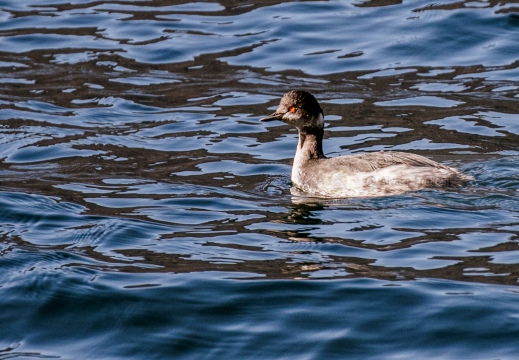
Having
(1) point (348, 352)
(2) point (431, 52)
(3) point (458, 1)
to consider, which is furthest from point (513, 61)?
(1) point (348, 352)

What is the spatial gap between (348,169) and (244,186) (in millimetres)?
1141

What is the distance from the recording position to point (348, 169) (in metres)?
10.7

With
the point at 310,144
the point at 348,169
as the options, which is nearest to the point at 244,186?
the point at 310,144

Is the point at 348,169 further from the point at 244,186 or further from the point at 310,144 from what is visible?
the point at 244,186

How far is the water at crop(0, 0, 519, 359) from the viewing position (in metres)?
7.43

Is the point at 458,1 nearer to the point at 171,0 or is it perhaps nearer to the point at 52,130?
the point at 171,0

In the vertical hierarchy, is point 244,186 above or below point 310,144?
below

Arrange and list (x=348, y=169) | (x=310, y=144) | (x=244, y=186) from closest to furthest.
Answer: (x=348, y=169)
(x=244, y=186)
(x=310, y=144)

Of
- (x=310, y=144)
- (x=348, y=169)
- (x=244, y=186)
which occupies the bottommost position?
(x=244, y=186)

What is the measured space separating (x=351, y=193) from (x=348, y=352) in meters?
3.91

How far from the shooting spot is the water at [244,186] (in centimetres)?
743

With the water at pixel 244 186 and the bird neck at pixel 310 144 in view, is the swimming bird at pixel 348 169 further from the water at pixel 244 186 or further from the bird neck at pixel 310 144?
the water at pixel 244 186

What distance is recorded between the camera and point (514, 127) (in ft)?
41.8

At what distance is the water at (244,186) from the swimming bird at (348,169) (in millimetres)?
182
